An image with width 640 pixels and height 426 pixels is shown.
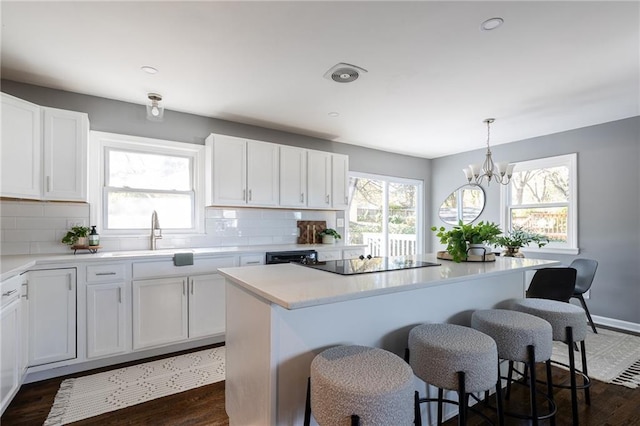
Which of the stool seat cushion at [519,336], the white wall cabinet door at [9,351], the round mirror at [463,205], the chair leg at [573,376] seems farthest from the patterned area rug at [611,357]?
the white wall cabinet door at [9,351]

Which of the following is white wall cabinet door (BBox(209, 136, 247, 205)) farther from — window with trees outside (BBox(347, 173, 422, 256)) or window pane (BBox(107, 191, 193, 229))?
window with trees outside (BBox(347, 173, 422, 256))

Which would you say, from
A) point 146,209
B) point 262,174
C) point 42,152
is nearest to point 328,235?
point 262,174

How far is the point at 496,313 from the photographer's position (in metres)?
1.94

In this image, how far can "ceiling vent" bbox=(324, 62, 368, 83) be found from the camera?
2.56 metres

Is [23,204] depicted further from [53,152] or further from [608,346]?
[608,346]

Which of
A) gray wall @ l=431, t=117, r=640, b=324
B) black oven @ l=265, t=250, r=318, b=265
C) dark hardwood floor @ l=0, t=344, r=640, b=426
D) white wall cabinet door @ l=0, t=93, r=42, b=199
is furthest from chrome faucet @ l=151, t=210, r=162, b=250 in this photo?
gray wall @ l=431, t=117, r=640, b=324

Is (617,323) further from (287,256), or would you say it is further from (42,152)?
(42,152)

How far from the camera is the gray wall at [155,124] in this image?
2959 mm

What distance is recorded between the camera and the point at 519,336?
172 centimetres

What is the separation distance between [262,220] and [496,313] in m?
2.96

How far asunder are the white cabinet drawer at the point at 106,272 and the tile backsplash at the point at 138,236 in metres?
0.61

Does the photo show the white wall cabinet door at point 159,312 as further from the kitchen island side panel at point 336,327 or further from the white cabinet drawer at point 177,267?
the kitchen island side panel at point 336,327

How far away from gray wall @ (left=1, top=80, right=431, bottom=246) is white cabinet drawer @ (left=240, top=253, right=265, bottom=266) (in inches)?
59.2

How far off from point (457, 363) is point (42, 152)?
3.46 m
